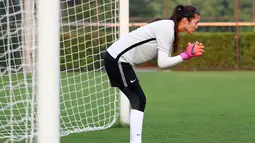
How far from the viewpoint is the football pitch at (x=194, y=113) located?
25.8ft

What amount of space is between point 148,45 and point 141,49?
0.09 m

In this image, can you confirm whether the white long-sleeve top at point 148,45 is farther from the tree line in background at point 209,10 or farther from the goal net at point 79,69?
the tree line in background at point 209,10

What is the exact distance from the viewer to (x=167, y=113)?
419 inches

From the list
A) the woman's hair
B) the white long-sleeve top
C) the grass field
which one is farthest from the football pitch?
the woman's hair

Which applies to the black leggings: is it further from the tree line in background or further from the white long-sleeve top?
the tree line in background

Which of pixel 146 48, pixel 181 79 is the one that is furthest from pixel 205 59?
pixel 146 48

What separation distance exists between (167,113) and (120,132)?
94.5 inches

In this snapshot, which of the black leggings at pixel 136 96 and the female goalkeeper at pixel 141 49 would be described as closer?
the female goalkeeper at pixel 141 49

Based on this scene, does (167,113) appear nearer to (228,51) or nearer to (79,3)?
(79,3)

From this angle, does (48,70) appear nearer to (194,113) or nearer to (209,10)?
(194,113)

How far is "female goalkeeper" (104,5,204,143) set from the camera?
6203mm

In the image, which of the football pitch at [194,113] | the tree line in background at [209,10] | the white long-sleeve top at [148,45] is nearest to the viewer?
the white long-sleeve top at [148,45]

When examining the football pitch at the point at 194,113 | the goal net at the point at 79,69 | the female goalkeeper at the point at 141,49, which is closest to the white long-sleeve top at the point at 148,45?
the female goalkeeper at the point at 141,49

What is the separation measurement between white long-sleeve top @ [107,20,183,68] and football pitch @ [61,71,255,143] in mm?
1441
